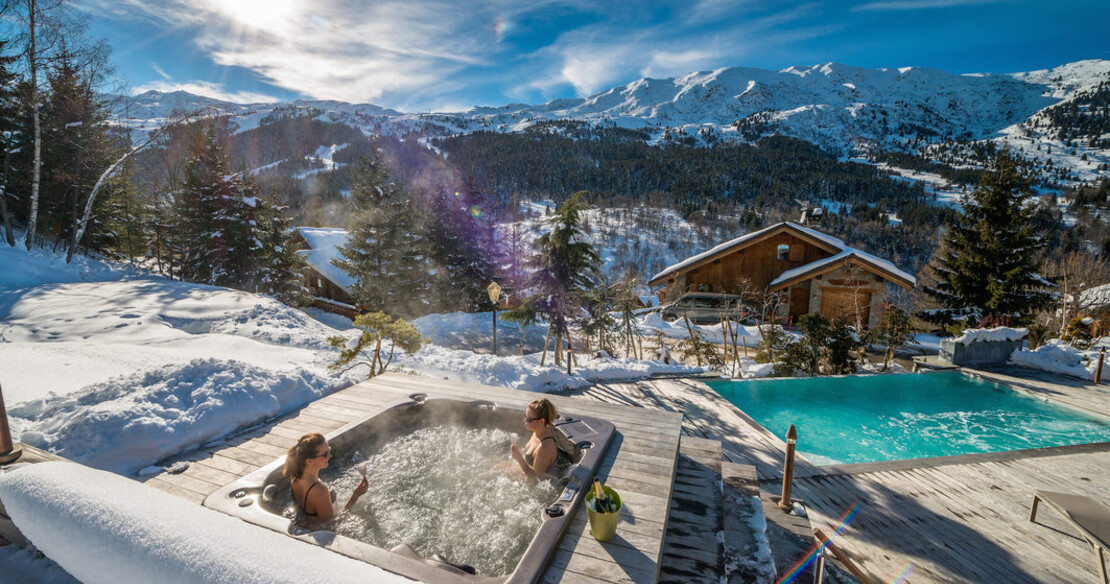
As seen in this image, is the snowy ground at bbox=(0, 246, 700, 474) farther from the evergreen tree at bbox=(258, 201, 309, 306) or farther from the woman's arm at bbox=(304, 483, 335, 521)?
the evergreen tree at bbox=(258, 201, 309, 306)

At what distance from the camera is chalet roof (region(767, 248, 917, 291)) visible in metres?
16.2

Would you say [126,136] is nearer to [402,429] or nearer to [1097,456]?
[402,429]

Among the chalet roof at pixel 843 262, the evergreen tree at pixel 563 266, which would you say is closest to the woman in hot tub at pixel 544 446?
the evergreen tree at pixel 563 266

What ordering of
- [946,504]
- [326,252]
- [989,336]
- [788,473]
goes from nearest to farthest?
1. [788,473]
2. [946,504]
3. [989,336]
4. [326,252]

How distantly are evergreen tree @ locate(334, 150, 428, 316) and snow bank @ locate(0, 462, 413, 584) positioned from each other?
52.4 feet

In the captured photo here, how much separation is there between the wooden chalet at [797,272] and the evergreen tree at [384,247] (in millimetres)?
10850

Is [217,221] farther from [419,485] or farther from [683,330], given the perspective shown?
[683,330]

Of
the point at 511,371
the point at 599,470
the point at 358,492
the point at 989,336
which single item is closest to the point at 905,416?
the point at 989,336

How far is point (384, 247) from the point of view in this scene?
17.4 m

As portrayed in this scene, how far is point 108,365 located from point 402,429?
332 centimetres

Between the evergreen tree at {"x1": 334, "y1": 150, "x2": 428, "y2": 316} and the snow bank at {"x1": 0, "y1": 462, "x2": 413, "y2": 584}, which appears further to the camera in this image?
the evergreen tree at {"x1": 334, "y1": 150, "x2": 428, "y2": 316}

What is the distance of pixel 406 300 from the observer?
1786cm

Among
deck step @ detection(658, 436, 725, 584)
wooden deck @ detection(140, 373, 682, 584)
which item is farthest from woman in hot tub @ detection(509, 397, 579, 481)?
deck step @ detection(658, 436, 725, 584)

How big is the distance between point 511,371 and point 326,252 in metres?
18.7
